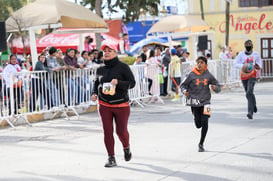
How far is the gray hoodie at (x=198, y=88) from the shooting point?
30.6 feet

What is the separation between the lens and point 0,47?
13.1 meters

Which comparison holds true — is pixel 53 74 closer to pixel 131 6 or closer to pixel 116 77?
pixel 116 77

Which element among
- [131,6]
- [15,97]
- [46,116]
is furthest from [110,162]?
[131,6]

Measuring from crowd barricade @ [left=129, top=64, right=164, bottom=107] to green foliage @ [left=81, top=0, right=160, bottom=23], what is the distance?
31.0 ft

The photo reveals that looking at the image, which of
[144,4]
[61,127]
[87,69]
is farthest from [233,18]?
[61,127]

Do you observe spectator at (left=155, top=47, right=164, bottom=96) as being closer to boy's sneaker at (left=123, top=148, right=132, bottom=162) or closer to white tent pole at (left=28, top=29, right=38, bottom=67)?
white tent pole at (left=28, top=29, right=38, bottom=67)

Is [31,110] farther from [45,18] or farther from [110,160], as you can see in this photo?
[110,160]

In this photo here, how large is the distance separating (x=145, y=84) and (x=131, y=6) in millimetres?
10644

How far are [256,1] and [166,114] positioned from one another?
83.3 ft

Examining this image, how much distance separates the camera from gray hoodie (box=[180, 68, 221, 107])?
931 cm

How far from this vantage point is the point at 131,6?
92.8ft

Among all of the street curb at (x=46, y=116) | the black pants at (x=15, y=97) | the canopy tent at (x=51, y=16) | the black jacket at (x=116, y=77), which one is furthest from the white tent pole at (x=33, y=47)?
the black jacket at (x=116, y=77)

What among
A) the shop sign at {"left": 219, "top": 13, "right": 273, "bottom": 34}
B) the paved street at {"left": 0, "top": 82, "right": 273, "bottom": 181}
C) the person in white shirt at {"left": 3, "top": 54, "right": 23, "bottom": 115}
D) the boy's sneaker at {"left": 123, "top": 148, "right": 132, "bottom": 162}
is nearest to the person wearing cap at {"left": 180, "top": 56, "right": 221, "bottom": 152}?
the paved street at {"left": 0, "top": 82, "right": 273, "bottom": 181}

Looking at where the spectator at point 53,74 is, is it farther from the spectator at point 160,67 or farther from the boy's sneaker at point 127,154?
the boy's sneaker at point 127,154
